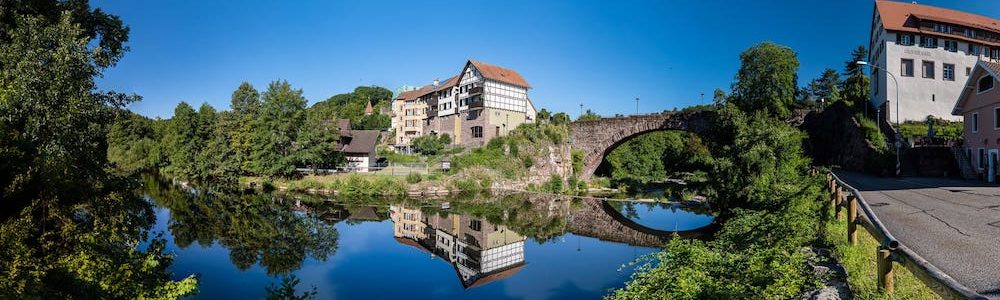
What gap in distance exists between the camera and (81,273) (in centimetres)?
752

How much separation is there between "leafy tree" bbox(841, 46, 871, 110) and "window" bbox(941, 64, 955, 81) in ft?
15.2

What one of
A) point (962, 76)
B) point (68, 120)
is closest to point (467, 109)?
point (962, 76)

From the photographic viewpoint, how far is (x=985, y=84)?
75.3ft

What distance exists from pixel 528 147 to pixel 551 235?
22357 mm

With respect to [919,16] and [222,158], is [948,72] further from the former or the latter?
[222,158]

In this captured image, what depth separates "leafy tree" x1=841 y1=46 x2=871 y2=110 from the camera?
38319mm

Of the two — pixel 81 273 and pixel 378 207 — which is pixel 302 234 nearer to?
pixel 378 207

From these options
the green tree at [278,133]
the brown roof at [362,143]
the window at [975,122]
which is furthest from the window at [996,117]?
the brown roof at [362,143]

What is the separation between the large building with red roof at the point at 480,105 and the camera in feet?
181

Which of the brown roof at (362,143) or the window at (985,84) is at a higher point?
the window at (985,84)

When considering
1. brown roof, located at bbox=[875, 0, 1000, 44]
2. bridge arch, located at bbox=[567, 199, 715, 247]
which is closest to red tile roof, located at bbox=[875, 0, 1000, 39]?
brown roof, located at bbox=[875, 0, 1000, 44]

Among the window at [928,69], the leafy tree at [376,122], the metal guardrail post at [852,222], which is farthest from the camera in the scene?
the leafy tree at [376,122]

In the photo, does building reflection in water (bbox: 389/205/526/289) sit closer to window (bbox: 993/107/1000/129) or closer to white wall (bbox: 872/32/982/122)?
window (bbox: 993/107/1000/129)

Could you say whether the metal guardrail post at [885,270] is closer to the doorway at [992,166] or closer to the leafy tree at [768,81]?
the doorway at [992,166]
